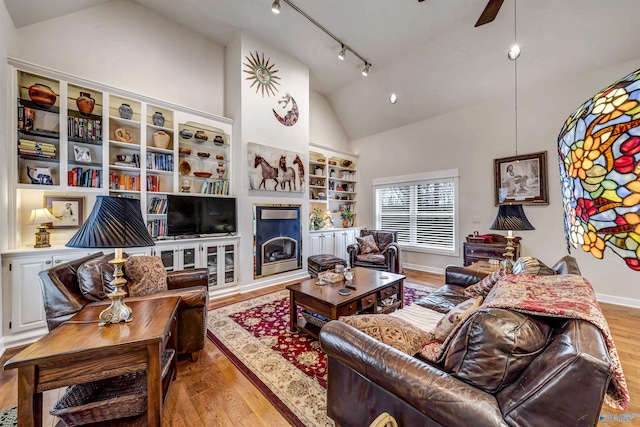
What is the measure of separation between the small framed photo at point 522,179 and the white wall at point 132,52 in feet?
16.7

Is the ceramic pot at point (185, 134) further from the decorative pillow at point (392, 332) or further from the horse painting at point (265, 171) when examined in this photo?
the decorative pillow at point (392, 332)

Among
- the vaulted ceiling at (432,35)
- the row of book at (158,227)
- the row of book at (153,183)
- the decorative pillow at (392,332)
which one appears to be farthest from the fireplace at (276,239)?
the decorative pillow at (392,332)

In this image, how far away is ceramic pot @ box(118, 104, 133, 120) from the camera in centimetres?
329

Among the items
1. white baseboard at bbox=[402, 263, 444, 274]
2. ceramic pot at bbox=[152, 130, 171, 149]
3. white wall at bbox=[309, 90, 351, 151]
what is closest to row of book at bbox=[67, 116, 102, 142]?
ceramic pot at bbox=[152, 130, 171, 149]

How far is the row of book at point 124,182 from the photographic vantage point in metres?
3.21

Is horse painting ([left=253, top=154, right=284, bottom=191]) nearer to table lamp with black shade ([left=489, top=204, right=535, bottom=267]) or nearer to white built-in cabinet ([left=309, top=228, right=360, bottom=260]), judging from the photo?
white built-in cabinet ([left=309, top=228, right=360, bottom=260])

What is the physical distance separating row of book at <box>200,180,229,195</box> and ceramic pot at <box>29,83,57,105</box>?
188 cm

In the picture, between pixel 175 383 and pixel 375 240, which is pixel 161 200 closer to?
pixel 175 383

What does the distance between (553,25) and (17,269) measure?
6843mm

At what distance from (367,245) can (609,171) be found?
4703 mm

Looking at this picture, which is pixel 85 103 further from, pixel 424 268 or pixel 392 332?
pixel 424 268

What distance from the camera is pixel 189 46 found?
413 centimetres

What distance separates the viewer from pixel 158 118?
3570mm

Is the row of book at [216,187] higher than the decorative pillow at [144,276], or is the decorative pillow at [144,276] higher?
the row of book at [216,187]
